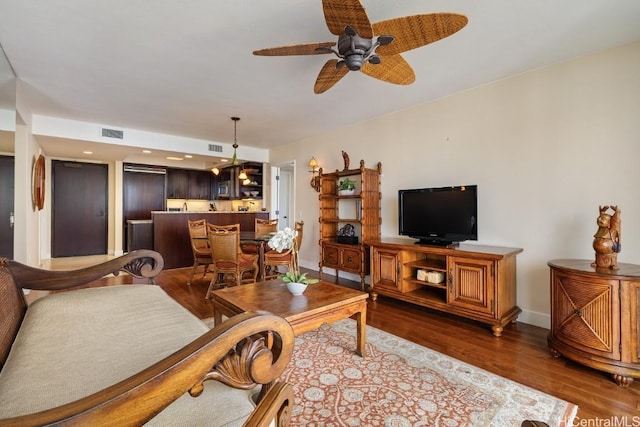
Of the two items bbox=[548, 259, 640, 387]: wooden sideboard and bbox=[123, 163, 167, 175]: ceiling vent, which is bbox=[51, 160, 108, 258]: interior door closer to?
bbox=[123, 163, 167, 175]: ceiling vent

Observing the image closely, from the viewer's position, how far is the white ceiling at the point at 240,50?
2072 mm

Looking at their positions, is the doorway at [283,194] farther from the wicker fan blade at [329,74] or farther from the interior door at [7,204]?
the interior door at [7,204]

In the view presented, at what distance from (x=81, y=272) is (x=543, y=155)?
3.89m

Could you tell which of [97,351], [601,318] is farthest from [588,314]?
[97,351]

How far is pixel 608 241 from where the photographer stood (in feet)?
7.44

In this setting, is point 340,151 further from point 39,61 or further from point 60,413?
point 60,413

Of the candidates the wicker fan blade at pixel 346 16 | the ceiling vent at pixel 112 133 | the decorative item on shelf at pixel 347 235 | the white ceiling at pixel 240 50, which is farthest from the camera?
the ceiling vent at pixel 112 133

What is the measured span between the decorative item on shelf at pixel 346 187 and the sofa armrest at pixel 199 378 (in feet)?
12.6

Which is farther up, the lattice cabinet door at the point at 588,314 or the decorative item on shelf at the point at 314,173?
the decorative item on shelf at the point at 314,173

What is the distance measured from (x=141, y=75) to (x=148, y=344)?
2953 millimetres

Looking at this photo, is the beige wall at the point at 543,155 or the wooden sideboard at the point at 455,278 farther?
the wooden sideboard at the point at 455,278

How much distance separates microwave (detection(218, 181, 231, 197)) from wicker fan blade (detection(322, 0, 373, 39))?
6871mm

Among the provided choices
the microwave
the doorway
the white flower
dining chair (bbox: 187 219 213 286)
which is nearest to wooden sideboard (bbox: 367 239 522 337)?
the white flower

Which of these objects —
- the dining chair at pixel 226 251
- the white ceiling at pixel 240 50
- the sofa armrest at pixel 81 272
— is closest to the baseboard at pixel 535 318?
the white ceiling at pixel 240 50
